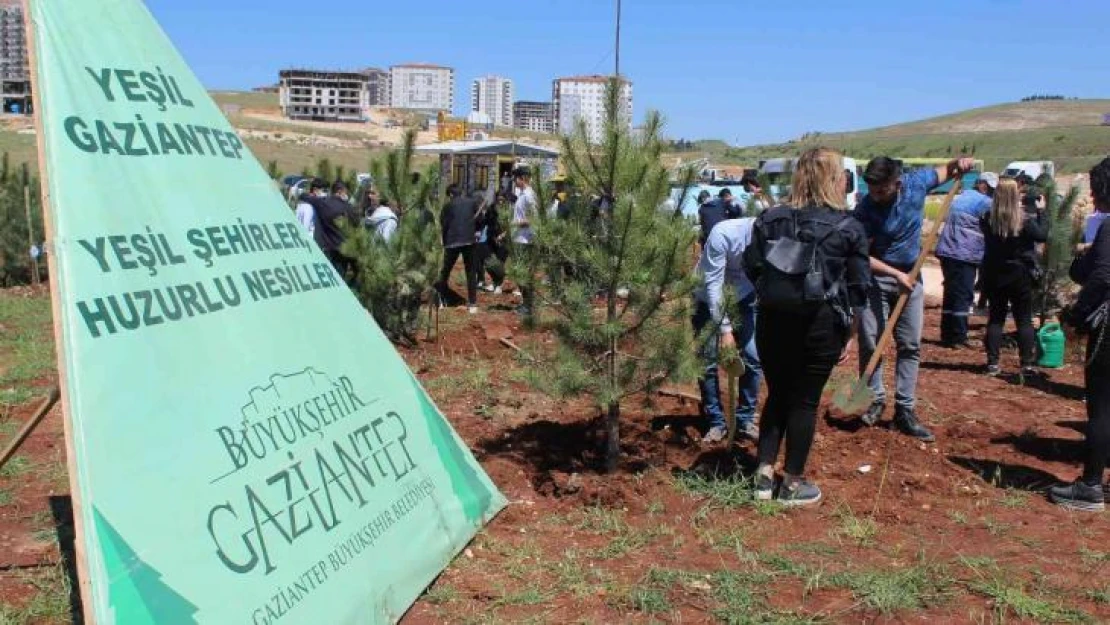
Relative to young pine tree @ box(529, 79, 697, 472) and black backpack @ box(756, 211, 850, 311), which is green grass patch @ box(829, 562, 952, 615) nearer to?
black backpack @ box(756, 211, 850, 311)

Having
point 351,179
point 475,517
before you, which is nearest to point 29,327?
point 351,179

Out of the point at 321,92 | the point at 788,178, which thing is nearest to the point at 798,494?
the point at 788,178

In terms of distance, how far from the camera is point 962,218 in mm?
8773

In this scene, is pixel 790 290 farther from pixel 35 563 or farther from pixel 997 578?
pixel 35 563

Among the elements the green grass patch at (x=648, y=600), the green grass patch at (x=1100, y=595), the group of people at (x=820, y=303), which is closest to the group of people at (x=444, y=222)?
the group of people at (x=820, y=303)

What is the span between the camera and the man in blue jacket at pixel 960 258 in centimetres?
875

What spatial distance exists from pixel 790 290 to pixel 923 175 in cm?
196

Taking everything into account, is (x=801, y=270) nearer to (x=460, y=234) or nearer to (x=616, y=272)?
(x=616, y=272)

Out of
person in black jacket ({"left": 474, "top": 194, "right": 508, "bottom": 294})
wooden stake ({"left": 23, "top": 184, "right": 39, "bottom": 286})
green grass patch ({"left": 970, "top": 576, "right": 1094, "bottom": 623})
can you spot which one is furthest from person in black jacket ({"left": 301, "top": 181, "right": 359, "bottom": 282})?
green grass patch ({"left": 970, "top": 576, "right": 1094, "bottom": 623})

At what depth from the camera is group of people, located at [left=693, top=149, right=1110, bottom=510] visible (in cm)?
411

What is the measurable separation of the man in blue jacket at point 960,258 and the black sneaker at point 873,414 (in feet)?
12.2

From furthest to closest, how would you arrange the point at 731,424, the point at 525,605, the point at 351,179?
the point at 351,179, the point at 731,424, the point at 525,605

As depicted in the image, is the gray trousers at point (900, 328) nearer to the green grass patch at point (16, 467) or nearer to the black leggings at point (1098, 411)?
the black leggings at point (1098, 411)

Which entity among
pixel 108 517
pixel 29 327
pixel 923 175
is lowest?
pixel 29 327
